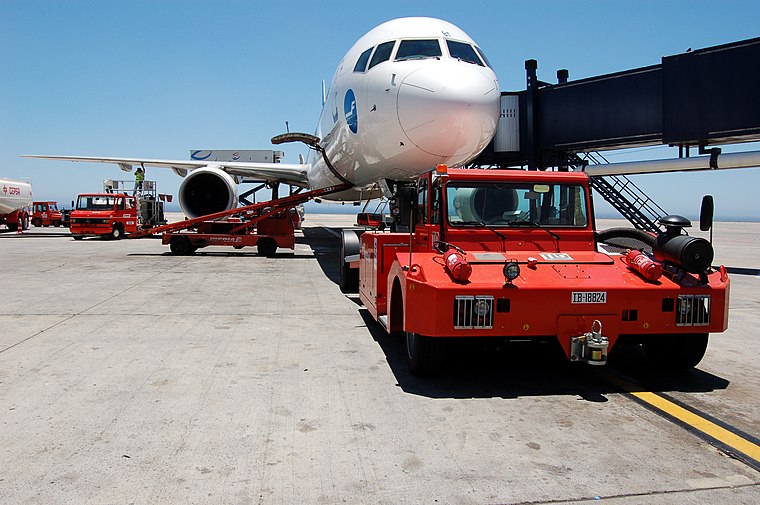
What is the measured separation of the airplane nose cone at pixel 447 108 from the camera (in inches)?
344

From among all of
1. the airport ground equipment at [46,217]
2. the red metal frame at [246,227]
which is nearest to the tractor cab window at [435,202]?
the red metal frame at [246,227]

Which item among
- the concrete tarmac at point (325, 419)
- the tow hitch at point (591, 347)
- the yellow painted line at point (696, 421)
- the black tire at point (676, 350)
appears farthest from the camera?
the black tire at point (676, 350)

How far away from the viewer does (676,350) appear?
5293mm

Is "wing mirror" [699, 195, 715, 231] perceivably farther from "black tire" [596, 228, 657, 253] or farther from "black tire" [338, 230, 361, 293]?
"black tire" [338, 230, 361, 293]

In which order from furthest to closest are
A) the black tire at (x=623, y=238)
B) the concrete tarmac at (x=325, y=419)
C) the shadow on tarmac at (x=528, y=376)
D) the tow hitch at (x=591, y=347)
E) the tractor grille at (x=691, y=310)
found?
the black tire at (x=623, y=238) → the shadow on tarmac at (x=528, y=376) → the tractor grille at (x=691, y=310) → the tow hitch at (x=591, y=347) → the concrete tarmac at (x=325, y=419)

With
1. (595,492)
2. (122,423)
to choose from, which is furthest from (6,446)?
(595,492)

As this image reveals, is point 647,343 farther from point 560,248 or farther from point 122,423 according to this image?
point 122,423

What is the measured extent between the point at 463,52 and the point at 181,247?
10.9m

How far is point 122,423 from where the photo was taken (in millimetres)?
4086

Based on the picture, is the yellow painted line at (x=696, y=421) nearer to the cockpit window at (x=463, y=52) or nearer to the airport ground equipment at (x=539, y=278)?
the airport ground equipment at (x=539, y=278)

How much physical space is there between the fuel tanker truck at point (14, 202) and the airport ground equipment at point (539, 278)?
2805 cm

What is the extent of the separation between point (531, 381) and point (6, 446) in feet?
12.7

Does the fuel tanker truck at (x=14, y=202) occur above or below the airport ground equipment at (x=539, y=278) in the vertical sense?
above

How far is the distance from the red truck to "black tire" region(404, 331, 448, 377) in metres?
22.7
